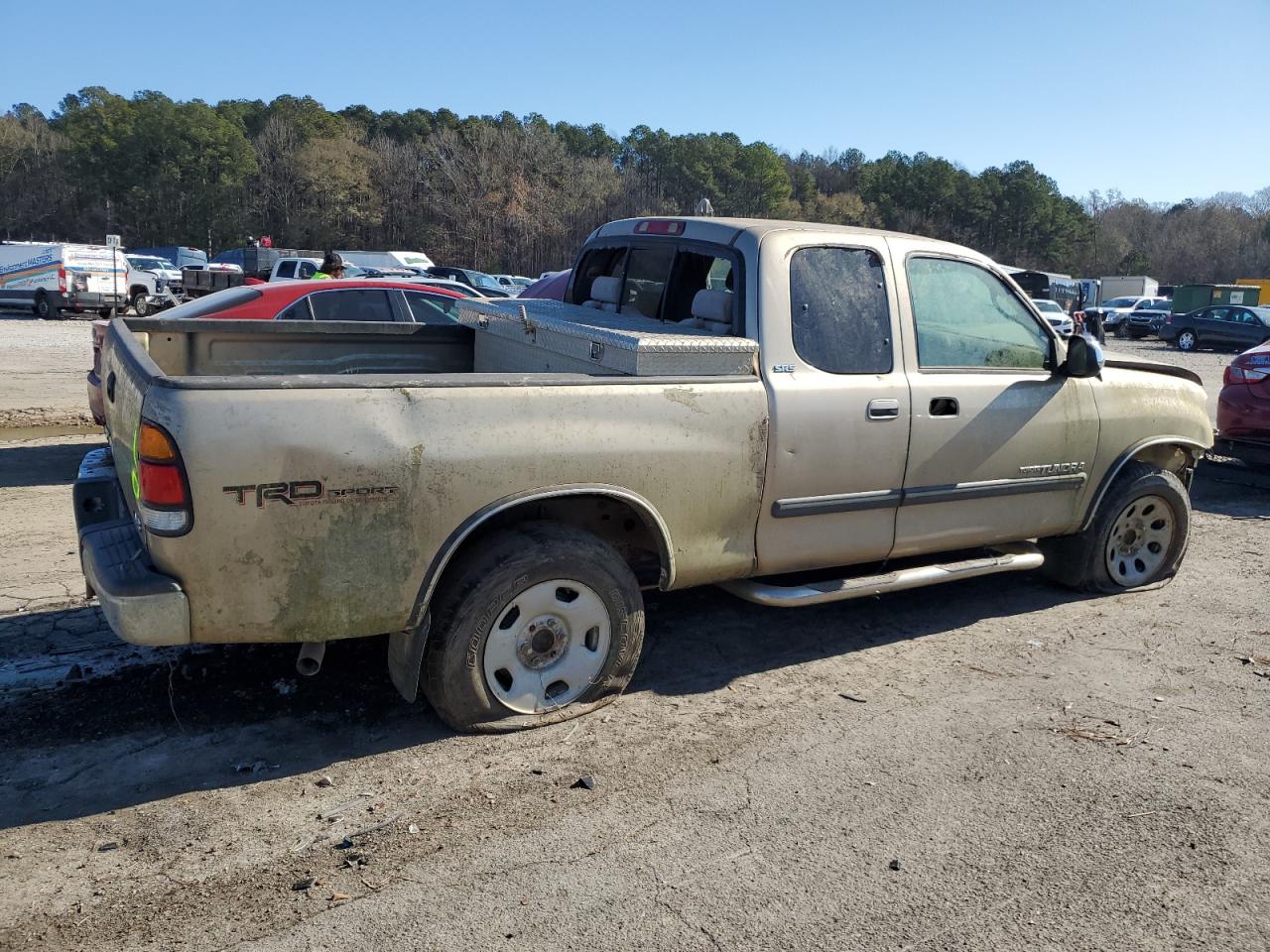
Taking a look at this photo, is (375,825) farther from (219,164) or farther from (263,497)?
(219,164)

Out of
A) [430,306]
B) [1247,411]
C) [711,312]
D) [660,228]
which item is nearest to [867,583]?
[711,312]

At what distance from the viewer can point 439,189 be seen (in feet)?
219

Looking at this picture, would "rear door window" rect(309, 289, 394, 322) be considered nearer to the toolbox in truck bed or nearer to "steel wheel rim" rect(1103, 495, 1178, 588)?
the toolbox in truck bed

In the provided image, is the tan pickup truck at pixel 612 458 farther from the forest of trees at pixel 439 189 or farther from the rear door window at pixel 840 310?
the forest of trees at pixel 439 189

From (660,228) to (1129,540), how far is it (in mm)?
3474

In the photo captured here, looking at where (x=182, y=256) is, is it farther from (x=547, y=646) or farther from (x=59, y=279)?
(x=547, y=646)

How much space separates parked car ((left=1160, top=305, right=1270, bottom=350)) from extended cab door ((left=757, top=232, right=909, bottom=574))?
3099 centimetres

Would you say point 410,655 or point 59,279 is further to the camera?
point 59,279

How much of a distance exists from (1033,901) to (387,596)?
2376 millimetres

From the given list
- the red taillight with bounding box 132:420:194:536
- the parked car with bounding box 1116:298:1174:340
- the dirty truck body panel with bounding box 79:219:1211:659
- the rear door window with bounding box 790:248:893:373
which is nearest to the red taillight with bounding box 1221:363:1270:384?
the dirty truck body panel with bounding box 79:219:1211:659

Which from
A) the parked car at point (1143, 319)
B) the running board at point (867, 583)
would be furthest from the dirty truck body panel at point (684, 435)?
the parked car at point (1143, 319)

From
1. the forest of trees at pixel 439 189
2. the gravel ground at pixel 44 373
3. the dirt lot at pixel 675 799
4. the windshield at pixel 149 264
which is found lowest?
the dirt lot at pixel 675 799

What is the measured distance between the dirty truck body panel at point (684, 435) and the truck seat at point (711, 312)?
0.07 meters

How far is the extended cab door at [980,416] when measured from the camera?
4.88 metres
